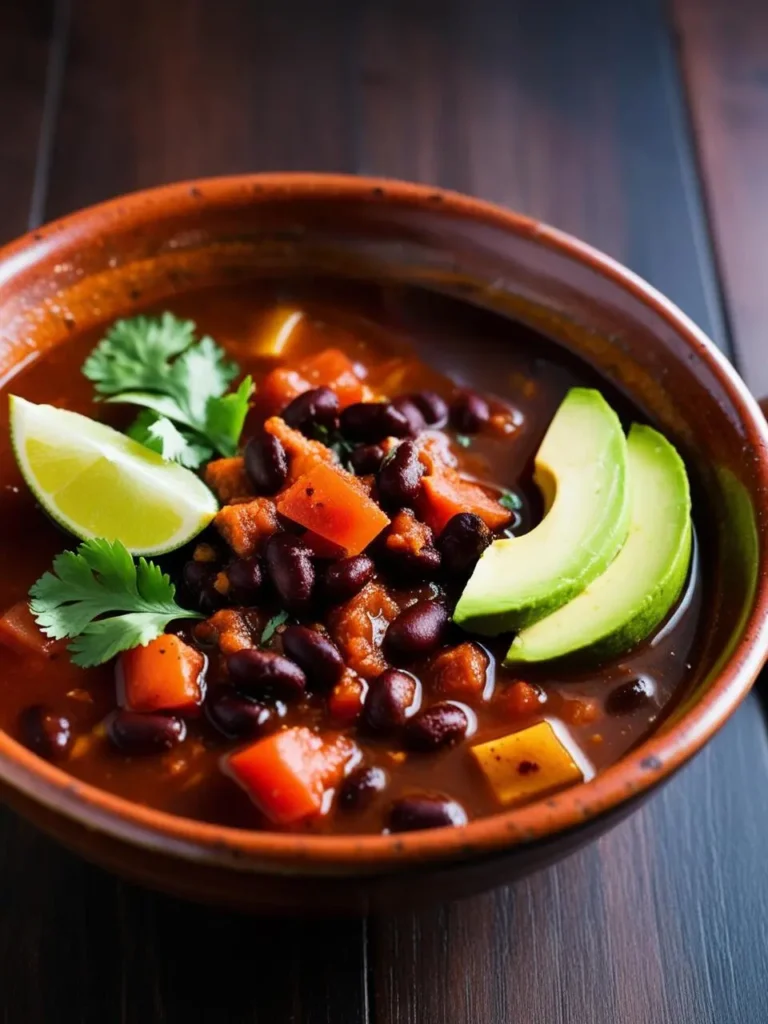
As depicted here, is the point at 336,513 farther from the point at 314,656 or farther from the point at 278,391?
the point at 278,391

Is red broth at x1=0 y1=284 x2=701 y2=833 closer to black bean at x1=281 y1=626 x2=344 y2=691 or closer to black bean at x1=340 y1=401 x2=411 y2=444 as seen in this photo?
black bean at x1=281 y1=626 x2=344 y2=691

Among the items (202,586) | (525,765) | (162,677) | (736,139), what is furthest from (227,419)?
(736,139)

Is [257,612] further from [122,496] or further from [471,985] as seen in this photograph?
[471,985]

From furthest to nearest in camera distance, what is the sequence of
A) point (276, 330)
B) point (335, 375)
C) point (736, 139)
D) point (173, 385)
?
point (736, 139)
point (276, 330)
point (335, 375)
point (173, 385)

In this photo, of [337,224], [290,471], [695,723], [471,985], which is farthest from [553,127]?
[471,985]

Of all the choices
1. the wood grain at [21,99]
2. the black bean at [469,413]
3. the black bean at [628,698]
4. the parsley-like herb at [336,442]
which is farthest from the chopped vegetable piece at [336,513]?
the wood grain at [21,99]

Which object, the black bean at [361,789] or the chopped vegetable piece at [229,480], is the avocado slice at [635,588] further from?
the chopped vegetable piece at [229,480]
